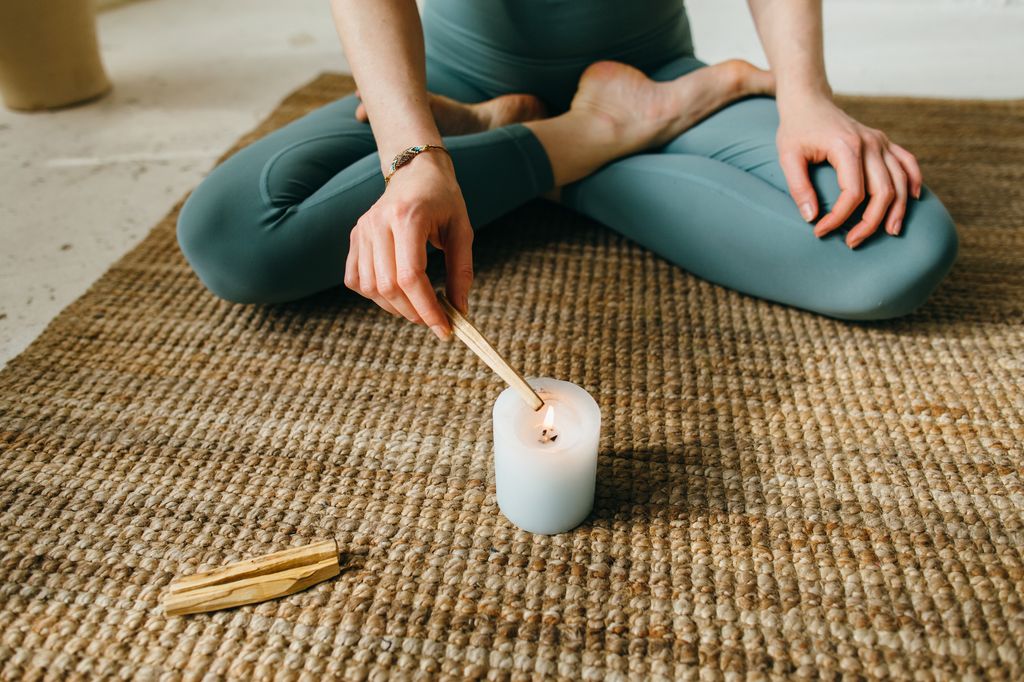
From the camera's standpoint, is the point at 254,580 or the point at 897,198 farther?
the point at 897,198

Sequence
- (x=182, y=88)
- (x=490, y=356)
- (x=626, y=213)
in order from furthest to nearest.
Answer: (x=182, y=88), (x=626, y=213), (x=490, y=356)

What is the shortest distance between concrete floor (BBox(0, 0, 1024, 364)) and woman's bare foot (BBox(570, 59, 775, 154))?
0.69 metres

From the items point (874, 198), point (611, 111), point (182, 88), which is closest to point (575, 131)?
point (611, 111)

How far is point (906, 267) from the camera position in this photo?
Answer: 0.83 metres

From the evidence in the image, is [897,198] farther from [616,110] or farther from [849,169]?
[616,110]

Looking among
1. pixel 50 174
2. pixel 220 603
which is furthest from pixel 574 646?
pixel 50 174

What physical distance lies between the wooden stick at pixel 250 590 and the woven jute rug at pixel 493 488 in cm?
1

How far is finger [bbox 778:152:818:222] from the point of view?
0.85 m

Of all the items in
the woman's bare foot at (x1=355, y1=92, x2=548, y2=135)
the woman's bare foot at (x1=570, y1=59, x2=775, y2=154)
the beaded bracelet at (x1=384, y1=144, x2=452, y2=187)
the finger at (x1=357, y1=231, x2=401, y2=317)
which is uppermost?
the beaded bracelet at (x1=384, y1=144, x2=452, y2=187)

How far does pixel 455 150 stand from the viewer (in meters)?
0.90

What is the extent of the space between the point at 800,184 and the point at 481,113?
0.43m

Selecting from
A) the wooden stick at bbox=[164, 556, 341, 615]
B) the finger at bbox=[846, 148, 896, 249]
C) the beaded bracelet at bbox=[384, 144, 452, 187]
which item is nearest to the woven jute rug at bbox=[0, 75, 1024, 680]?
the wooden stick at bbox=[164, 556, 341, 615]

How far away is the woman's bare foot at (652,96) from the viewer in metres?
1.03

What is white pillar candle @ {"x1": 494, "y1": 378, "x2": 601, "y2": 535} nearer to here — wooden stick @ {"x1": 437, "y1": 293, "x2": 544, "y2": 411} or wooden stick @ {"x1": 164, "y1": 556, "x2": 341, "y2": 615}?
wooden stick @ {"x1": 437, "y1": 293, "x2": 544, "y2": 411}
